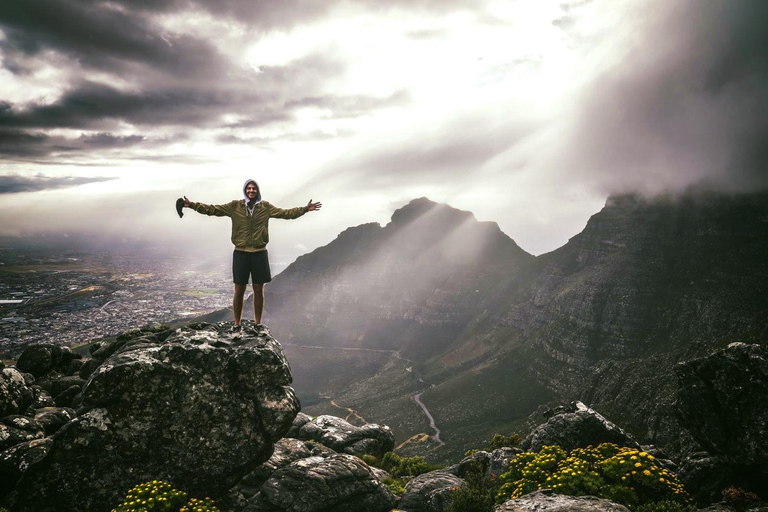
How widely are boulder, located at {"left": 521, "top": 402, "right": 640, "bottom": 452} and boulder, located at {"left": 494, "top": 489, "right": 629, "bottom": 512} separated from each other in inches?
448

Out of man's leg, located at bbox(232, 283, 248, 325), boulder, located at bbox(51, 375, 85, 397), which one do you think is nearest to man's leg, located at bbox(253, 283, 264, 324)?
man's leg, located at bbox(232, 283, 248, 325)

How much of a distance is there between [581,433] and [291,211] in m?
24.3

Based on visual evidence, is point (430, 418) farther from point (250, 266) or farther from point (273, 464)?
point (250, 266)

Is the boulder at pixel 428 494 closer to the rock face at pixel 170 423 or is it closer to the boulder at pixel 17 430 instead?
the rock face at pixel 170 423

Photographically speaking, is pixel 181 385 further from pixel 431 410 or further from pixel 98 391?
pixel 431 410

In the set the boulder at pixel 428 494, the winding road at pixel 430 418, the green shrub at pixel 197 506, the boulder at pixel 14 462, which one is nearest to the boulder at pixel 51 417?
the boulder at pixel 14 462

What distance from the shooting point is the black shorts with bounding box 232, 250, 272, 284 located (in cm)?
1938

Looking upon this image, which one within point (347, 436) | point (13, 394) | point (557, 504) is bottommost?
point (347, 436)

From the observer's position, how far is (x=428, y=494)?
23000mm

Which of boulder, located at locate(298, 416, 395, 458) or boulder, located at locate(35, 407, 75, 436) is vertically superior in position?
boulder, located at locate(35, 407, 75, 436)

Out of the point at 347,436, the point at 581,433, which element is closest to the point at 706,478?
the point at 581,433

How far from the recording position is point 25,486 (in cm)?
1509

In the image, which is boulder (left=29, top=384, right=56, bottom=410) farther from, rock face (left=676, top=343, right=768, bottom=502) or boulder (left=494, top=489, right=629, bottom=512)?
rock face (left=676, top=343, right=768, bottom=502)

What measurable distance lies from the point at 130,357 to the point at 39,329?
239 meters
